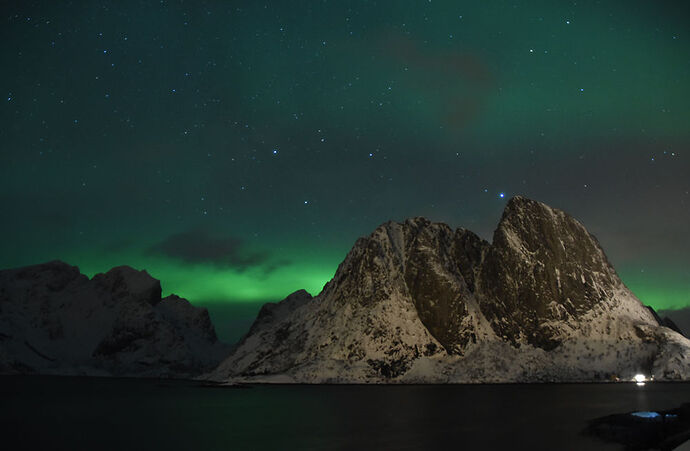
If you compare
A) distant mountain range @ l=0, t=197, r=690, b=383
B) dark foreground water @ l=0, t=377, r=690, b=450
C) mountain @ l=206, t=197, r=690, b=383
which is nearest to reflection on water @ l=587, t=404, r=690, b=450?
dark foreground water @ l=0, t=377, r=690, b=450

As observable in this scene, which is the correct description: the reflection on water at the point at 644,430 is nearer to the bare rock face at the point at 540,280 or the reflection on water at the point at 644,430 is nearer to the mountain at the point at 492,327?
the mountain at the point at 492,327

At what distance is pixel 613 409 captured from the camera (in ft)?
219

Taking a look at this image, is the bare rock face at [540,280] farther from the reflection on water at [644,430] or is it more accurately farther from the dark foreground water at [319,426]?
the reflection on water at [644,430]

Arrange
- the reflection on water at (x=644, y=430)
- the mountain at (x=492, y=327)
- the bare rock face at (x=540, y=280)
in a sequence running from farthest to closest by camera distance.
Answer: the bare rock face at (x=540, y=280)
the mountain at (x=492, y=327)
the reflection on water at (x=644, y=430)

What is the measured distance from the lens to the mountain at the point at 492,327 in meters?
163

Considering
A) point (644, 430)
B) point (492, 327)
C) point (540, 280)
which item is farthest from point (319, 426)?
point (540, 280)

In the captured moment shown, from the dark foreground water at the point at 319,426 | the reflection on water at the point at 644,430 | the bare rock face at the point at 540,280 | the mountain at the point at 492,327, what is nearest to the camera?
the reflection on water at the point at 644,430

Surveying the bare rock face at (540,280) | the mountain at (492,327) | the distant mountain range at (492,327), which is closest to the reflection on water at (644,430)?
the mountain at (492,327)

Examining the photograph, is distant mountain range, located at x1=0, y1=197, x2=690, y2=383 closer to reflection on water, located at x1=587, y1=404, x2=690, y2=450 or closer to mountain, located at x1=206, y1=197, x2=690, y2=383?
mountain, located at x1=206, y1=197, x2=690, y2=383

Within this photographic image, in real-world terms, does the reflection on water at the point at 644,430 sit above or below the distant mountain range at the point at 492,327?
below

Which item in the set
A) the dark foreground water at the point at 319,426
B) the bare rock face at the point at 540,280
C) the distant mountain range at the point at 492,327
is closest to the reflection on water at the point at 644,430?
the dark foreground water at the point at 319,426

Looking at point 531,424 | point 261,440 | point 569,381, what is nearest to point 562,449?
point 531,424

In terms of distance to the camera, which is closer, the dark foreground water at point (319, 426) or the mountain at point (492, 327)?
the dark foreground water at point (319, 426)

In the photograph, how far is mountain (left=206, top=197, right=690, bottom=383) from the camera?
6427 inches
